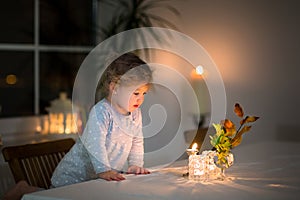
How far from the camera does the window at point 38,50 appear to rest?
15.3 feet

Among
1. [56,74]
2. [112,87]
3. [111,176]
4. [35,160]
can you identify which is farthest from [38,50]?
[111,176]

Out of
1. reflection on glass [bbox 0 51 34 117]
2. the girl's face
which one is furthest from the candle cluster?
reflection on glass [bbox 0 51 34 117]

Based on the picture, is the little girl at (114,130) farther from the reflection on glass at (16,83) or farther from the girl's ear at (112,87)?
the reflection on glass at (16,83)

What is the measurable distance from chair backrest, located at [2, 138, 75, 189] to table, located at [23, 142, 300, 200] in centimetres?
59

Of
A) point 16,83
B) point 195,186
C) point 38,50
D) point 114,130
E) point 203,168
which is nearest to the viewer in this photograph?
point 195,186

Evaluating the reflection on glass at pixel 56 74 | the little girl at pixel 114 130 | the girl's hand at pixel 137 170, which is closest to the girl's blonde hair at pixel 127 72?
the little girl at pixel 114 130

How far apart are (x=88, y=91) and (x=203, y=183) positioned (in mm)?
3008

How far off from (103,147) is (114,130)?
13 cm

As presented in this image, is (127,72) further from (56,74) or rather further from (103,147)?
(56,74)

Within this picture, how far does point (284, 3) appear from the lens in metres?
4.70

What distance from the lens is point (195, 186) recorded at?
228 cm

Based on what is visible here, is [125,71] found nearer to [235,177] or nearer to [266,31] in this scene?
[235,177]

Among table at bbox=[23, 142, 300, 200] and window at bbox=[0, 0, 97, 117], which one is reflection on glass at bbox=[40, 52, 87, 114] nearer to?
window at bbox=[0, 0, 97, 117]

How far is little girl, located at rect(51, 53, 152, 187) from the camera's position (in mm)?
2564
